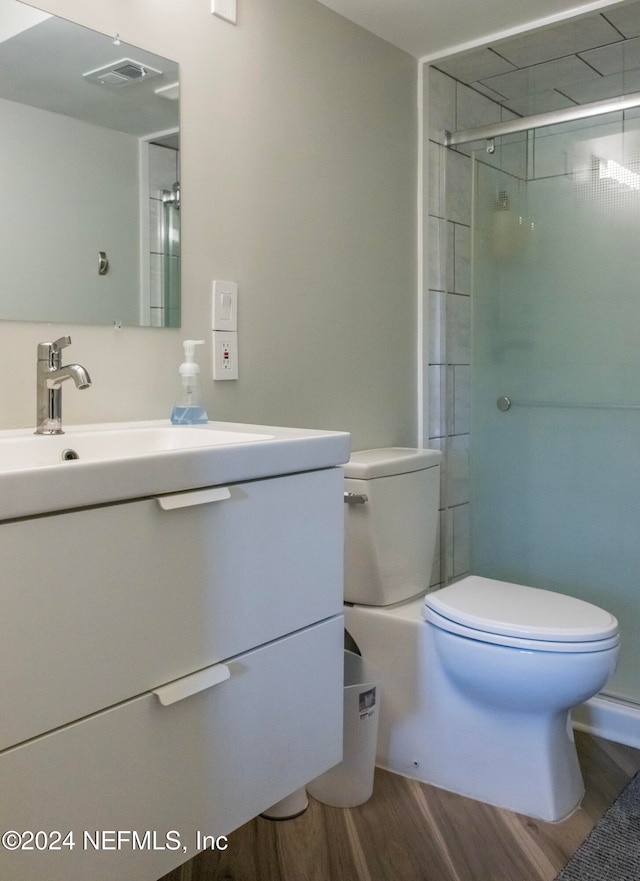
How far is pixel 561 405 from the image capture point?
223 centimetres

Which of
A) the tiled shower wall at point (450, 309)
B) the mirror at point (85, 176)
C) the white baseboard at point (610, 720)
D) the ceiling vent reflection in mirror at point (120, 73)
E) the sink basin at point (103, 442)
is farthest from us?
the tiled shower wall at point (450, 309)

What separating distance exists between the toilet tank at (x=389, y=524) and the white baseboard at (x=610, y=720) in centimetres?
59

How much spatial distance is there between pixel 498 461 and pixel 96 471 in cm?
168

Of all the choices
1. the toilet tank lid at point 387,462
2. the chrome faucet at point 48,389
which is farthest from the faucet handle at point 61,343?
the toilet tank lid at point 387,462

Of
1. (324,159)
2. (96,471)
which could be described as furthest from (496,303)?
(96,471)

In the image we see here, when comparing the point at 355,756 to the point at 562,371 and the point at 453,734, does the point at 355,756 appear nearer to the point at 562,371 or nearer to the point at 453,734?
the point at 453,734

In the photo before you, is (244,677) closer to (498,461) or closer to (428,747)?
(428,747)

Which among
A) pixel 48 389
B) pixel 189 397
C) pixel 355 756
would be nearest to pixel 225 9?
pixel 189 397

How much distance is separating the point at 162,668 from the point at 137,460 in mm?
292

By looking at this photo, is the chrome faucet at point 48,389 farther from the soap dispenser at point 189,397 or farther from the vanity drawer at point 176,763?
the vanity drawer at point 176,763

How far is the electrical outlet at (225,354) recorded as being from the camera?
5.60ft

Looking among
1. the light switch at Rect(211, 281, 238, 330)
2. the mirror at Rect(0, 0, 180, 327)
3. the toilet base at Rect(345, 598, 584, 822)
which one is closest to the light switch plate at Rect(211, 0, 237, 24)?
the mirror at Rect(0, 0, 180, 327)

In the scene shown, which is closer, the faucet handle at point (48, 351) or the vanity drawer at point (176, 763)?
the vanity drawer at point (176, 763)

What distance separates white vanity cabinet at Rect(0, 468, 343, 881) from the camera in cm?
90
